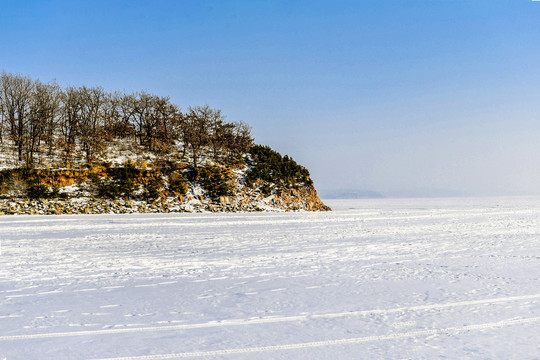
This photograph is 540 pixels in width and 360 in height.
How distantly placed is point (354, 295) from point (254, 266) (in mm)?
3055

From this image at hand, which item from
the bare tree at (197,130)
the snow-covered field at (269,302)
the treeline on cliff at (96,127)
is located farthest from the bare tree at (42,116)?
the snow-covered field at (269,302)

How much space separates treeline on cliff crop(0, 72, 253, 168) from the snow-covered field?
30.3 m

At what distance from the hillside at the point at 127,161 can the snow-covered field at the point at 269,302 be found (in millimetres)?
23425

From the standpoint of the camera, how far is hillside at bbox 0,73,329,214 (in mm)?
33594

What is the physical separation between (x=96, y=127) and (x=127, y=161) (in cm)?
751

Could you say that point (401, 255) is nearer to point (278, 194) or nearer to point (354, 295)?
point (354, 295)

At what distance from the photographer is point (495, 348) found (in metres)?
4.20

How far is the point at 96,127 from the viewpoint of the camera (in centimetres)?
4316

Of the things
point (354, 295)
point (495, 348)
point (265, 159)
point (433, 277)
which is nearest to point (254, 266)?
point (354, 295)

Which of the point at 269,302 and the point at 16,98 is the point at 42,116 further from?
the point at 269,302

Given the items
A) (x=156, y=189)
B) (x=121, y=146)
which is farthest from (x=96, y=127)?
(x=156, y=189)

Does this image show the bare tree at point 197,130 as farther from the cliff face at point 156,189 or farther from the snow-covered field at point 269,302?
the snow-covered field at point 269,302

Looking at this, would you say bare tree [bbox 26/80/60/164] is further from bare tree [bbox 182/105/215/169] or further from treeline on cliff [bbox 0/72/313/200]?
bare tree [bbox 182/105/215/169]

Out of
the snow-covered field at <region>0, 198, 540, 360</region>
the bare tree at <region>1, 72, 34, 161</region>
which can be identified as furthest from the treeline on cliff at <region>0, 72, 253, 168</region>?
the snow-covered field at <region>0, 198, 540, 360</region>
